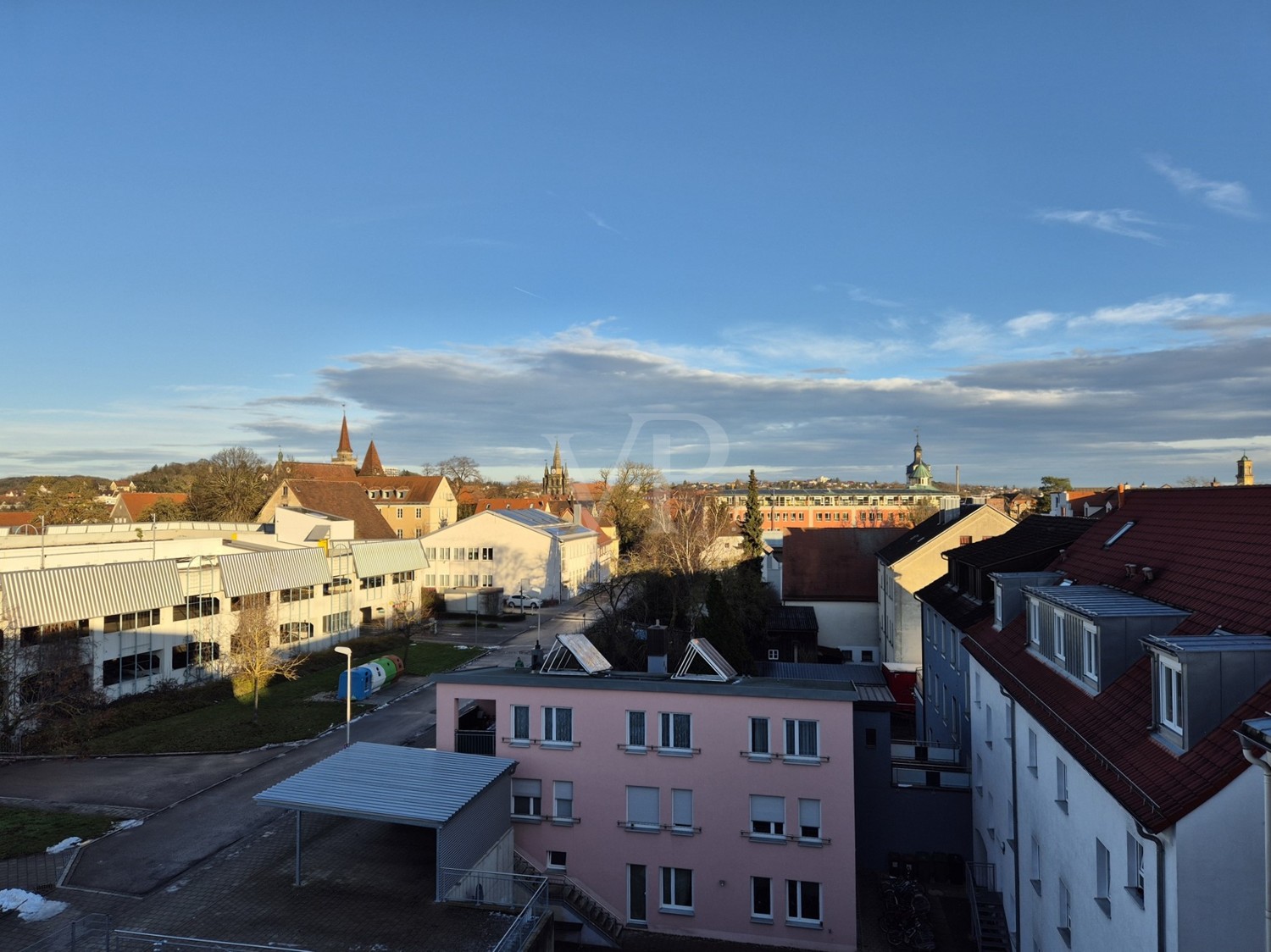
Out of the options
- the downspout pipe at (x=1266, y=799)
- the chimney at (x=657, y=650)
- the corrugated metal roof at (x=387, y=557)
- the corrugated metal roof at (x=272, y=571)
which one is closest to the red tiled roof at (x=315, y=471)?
the corrugated metal roof at (x=387, y=557)

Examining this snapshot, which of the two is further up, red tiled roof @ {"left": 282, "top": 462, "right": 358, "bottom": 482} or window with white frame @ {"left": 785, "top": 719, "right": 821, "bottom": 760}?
red tiled roof @ {"left": 282, "top": 462, "right": 358, "bottom": 482}

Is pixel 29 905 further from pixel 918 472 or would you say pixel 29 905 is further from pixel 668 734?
pixel 918 472

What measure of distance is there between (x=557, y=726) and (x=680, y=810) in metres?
3.58

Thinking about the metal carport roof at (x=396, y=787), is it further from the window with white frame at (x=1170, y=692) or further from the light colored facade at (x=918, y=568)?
the light colored facade at (x=918, y=568)

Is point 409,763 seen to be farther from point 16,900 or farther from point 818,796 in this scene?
point 818,796

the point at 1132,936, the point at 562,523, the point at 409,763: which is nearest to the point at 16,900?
the point at 409,763

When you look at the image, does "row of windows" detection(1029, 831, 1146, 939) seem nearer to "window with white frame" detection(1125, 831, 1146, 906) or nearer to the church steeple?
"window with white frame" detection(1125, 831, 1146, 906)

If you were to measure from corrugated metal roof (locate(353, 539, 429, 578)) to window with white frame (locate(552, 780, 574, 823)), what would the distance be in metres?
33.2

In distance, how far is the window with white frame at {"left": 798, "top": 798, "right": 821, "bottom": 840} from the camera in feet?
58.9

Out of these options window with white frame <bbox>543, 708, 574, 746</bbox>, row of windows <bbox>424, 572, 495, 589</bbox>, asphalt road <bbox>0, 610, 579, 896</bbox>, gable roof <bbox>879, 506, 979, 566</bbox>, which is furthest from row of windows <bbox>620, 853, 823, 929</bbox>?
row of windows <bbox>424, 572, 495, 589</bbox>

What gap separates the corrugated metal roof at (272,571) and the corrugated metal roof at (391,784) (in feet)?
77.5

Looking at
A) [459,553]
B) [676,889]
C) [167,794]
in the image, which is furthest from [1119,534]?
[459,553]

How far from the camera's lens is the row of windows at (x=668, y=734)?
59.2 feet

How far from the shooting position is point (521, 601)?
5922cm
